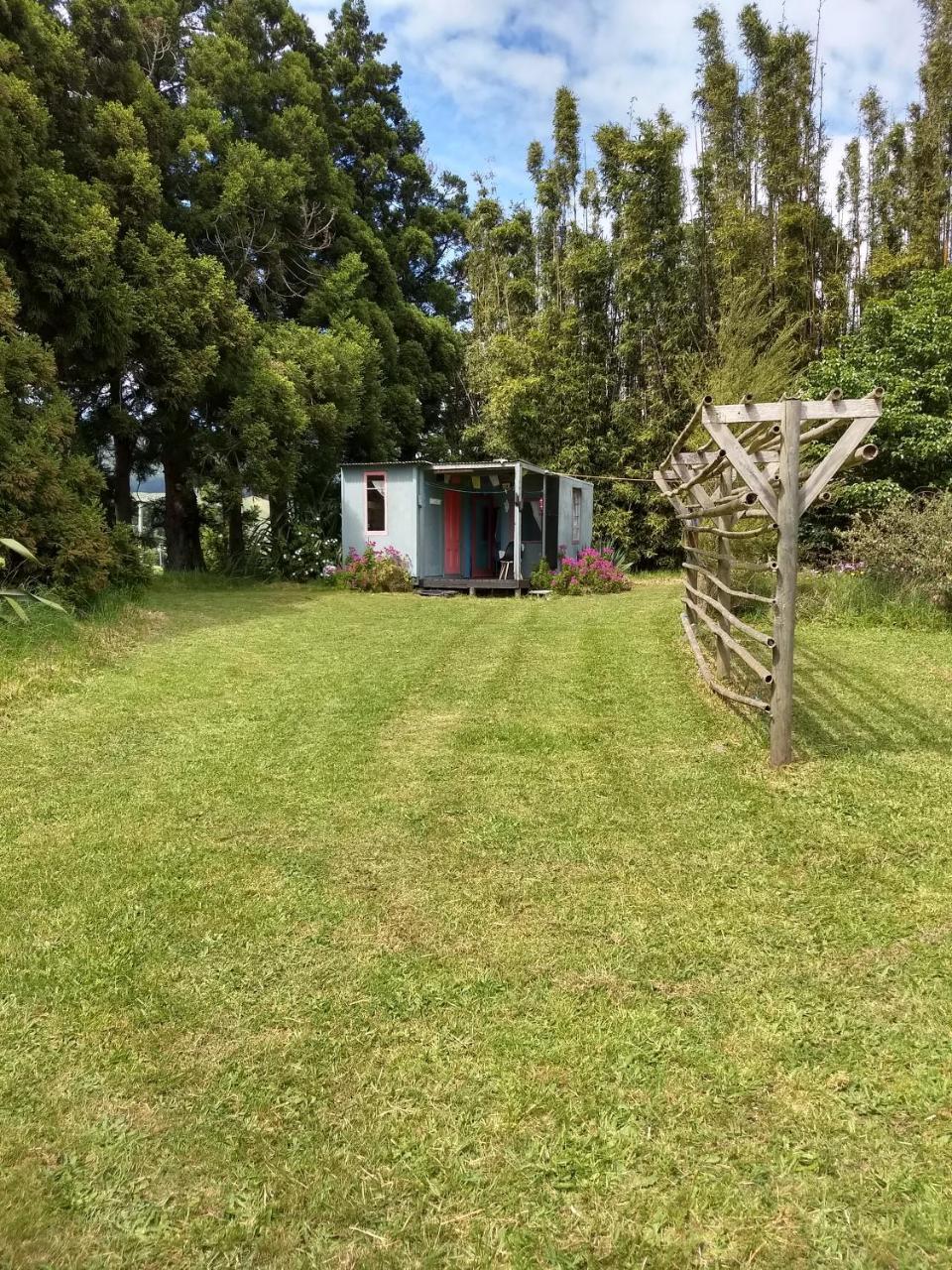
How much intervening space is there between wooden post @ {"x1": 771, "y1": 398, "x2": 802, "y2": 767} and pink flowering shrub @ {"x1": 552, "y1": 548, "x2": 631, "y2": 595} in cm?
953

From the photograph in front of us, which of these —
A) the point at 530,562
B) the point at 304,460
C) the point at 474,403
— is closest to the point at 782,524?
the point at 530,562

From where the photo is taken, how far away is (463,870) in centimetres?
318

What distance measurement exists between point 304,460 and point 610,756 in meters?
13.8

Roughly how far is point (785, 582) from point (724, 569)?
240 cm

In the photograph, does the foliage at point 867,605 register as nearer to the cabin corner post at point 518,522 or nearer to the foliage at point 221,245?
the cabin corner post at point 518,522

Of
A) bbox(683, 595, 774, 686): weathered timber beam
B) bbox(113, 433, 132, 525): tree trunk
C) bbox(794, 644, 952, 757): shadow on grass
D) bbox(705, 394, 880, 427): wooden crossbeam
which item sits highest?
bbox(113, 433, 132, 525): tree trunk

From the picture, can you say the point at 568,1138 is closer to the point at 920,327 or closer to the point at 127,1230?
the point at 127,1230

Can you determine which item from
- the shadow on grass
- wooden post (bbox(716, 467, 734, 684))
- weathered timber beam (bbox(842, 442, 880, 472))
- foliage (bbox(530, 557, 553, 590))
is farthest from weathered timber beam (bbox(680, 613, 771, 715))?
foliage (bbox(530, 557, 553, 590))

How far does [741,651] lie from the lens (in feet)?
16.5

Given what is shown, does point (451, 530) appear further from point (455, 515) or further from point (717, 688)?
point (717, 688)

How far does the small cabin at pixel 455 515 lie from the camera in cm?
1446

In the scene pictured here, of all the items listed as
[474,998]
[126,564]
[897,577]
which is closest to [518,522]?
[897,577]

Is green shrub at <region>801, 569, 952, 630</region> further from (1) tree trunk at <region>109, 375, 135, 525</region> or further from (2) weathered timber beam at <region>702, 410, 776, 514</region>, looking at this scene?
(1) tree trunk at <region>109, 375, 135, 525</region>

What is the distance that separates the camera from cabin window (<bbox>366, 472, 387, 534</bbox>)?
1505 centimetres
